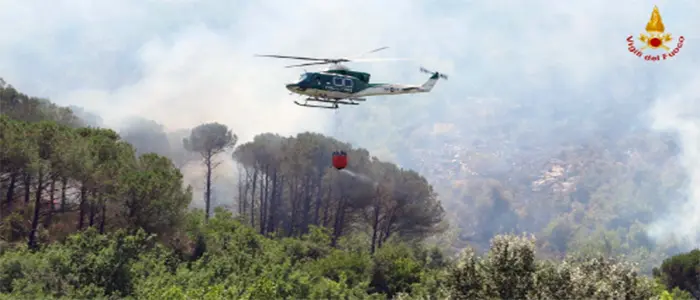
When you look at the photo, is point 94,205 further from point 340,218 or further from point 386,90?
point 340,218

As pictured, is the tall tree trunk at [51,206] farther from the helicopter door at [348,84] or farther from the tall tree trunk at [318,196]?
the tall tree trunk at [318,196]

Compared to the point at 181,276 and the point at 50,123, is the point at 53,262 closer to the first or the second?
the point at 181,276

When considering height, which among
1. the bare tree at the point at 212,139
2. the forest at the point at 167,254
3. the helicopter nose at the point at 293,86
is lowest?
the forest at the point at 167,254

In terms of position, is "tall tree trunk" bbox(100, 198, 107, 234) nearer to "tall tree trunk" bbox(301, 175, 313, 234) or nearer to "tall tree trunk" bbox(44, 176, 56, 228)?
"tall tree trunk" bbox(44, 176, 56, 228)

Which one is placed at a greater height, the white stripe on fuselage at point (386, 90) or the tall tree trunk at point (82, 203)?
the white stripe on fuselage at point (386, 90)

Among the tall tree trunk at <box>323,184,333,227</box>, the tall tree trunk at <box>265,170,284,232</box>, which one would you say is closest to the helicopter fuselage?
the tall tree trunk at <box>323,184,333,227</box>

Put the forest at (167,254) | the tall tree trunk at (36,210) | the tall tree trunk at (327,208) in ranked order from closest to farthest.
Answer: the forest at (167,254) → the tall tree trunk at (36,210) → the tall tree trunk at (327,208)

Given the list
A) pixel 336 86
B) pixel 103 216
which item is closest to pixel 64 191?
pixel 103 216

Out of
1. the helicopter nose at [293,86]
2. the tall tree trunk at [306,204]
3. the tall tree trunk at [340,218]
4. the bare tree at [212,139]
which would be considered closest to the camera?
the helicopter nose at [293,86]

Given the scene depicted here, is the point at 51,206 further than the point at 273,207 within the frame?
No

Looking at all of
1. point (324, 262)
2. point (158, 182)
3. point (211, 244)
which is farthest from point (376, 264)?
point (158, 182)

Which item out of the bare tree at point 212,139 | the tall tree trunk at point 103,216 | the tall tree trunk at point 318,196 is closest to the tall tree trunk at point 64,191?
the tall tree trunk at point 103,216
